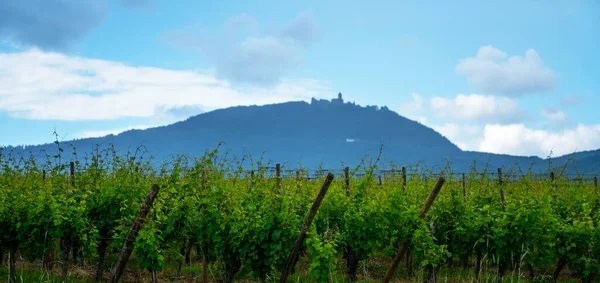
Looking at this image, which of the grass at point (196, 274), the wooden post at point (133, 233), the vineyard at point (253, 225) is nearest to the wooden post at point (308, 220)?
the vineyard at point (253, 225)

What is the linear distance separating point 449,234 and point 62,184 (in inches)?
305

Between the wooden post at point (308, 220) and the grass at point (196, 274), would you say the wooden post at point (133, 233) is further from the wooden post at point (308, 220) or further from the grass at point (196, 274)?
the wooden post at point (308, 220)

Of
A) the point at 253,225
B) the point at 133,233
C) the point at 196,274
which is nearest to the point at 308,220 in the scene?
the point at 253,225

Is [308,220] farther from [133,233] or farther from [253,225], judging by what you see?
[133,233]

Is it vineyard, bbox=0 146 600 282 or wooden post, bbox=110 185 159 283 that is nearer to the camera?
vineyard, bbox=0 146 600 282

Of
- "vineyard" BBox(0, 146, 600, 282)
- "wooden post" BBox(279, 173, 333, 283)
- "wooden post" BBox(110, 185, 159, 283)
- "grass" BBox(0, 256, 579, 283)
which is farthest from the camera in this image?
"grass" BBox(0, 256, 579, 283)

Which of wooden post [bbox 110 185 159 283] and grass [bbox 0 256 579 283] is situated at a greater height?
wooden post [bbox 110 185 159 283]

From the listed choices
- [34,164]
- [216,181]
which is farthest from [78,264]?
[216,181]

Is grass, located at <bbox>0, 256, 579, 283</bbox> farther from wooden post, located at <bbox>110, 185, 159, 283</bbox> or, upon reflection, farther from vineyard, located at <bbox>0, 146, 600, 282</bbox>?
wooden post, located at <bbox>110, 185, 159, 283</bbox>

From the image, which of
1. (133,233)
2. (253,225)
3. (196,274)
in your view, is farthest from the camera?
(196,274)

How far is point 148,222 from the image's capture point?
852cm

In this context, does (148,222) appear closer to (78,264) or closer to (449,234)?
(78,264)

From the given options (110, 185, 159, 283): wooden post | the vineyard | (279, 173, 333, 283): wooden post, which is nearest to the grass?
the vineyard

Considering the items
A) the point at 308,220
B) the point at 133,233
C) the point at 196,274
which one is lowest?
the point at 196,274
